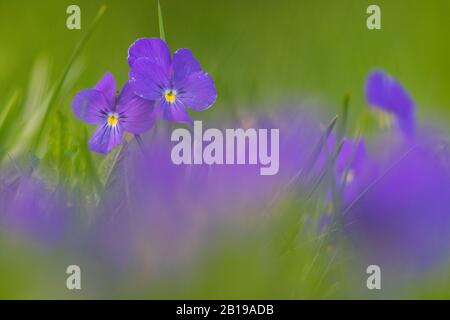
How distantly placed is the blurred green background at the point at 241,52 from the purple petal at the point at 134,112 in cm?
3

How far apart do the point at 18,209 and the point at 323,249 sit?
0.39m

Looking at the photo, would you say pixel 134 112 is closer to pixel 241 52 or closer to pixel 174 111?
pixel 174 111

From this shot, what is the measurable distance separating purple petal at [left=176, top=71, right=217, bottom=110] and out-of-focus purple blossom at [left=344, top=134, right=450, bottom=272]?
0.22 m

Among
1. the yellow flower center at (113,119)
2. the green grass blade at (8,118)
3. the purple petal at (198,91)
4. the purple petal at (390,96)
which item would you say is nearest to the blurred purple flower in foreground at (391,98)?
the purple petal at (390,96)

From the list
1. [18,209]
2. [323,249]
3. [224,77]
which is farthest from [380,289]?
[18,209]

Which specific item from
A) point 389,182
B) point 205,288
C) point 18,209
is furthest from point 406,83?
point 18,209

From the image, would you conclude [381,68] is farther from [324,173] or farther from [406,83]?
[324,173]

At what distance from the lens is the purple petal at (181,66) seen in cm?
91

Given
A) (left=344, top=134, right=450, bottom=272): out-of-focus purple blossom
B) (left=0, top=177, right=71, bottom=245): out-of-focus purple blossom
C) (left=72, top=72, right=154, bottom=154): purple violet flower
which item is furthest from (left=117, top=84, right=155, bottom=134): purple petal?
(left=344, top=134, right=450, bottom=272): out-of-focus purple blossom

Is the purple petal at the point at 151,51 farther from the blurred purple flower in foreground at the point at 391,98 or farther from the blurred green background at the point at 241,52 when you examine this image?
the blurred purple flower in foreground at the point at 391,98

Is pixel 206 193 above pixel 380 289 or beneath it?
above

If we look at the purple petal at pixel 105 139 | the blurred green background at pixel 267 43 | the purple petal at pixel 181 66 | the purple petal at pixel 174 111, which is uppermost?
the blurred green background at pixel 267 43
